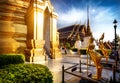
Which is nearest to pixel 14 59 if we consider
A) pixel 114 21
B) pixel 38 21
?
pixel 38 21

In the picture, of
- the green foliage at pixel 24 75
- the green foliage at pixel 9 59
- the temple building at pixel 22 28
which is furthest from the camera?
the temple building at pixel 22 28

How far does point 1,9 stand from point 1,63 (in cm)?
740

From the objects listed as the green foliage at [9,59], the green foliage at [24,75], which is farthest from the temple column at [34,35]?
the green foliage at [24,75]

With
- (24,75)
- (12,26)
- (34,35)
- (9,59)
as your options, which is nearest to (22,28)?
(12,26)

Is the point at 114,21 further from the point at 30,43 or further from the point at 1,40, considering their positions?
the point at 1,40

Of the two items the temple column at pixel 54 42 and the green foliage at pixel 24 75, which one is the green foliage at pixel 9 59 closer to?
the green foliage at pixel 24 75

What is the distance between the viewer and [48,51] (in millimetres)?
15781

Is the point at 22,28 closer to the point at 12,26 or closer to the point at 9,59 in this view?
the point at 12,26

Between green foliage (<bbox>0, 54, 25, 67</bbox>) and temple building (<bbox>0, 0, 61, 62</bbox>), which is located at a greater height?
temple building (<bbox>0, 0, 61, 62</bbox>)

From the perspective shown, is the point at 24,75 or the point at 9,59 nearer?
the point at 24,75

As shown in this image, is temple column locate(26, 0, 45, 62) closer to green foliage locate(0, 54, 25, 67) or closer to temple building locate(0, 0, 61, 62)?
temple building locate(0, 0, 61, 62)

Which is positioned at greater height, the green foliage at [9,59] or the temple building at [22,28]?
the temple building at [22,28]

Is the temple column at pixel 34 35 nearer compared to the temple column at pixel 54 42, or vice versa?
the temple column at pixel 34 35

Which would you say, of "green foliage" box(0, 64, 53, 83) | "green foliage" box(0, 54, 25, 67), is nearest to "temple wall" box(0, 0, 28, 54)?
"green foliage" box(0, 54, 25, 67)
